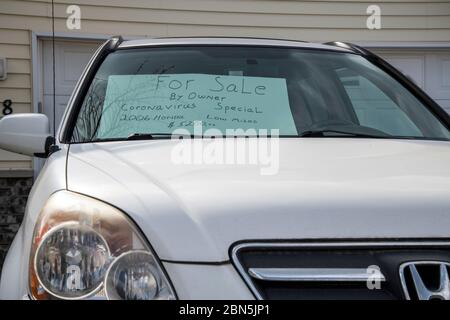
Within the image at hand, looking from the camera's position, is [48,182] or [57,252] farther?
[48,182]

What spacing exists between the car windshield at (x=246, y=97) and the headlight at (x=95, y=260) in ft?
2.81

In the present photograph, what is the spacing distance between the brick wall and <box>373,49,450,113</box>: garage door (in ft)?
15.4

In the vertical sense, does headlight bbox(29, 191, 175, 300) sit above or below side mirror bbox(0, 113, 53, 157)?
below

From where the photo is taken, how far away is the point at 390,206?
1683 mm

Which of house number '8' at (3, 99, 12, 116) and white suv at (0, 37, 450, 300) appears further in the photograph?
house number '8' at (3, 99, 12, 116)

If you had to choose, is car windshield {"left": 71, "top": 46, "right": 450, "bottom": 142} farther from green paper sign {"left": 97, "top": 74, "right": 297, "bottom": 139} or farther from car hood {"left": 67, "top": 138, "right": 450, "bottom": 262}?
car hood {"left": 67, "top": 138, "right": 450, "bottom": 262}

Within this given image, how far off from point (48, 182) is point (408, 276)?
1.03 metres

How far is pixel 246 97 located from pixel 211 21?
550 cm

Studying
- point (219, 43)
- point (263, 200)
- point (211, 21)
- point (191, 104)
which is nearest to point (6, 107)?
point (211, 21)

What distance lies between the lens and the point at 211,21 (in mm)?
8164

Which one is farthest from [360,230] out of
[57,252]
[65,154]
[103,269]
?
[65,154]

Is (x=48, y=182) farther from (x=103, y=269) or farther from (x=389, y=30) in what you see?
(x=389, y=30)

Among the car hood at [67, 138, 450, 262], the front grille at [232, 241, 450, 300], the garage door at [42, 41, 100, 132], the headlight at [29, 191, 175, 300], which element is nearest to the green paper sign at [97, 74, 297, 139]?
the car hood at [67, 138, 450, 262]

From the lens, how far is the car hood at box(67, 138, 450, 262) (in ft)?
5.31
